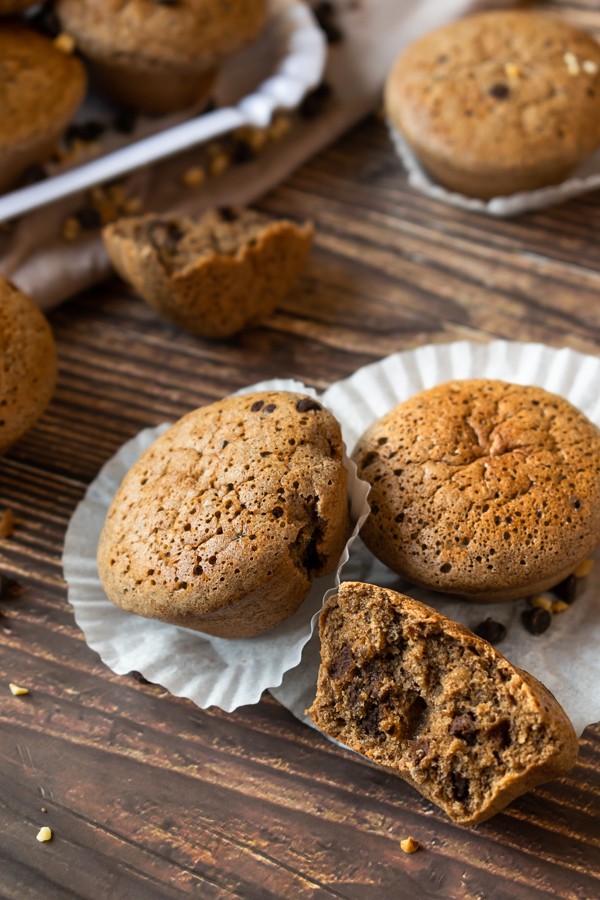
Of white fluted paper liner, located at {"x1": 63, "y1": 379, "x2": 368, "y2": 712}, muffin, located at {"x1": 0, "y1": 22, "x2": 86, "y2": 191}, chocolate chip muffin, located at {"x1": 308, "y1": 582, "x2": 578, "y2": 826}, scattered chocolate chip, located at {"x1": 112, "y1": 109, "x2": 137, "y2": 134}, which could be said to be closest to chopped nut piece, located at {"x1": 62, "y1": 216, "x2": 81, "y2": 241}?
muffin, located at {"x1": 0, "y1": 22, "x2": 86, "y2": 191}

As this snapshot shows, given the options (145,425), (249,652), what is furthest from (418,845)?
(145,425)

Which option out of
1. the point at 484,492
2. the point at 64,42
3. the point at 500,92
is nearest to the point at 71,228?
the point at 64,42

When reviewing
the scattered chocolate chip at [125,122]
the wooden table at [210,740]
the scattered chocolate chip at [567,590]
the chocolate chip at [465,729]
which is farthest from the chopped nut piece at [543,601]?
the scattered chocolate chip at [125,122]

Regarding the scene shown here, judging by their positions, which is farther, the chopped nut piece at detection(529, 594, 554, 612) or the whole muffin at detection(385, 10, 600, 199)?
the whole muffin at detection(385, 10, 600, 199)

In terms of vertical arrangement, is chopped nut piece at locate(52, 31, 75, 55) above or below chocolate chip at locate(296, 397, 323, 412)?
above

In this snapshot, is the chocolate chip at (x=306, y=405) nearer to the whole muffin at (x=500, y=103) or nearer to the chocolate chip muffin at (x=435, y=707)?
the chocolate chip muffin at (x=435, y=707)

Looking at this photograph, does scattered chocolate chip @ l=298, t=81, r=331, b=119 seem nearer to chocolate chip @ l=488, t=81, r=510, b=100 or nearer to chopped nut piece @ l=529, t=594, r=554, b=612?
chocolate chip @ l=488, t=81, r=510, b=100

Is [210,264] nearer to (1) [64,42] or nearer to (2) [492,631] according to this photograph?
(1) [64,42]
